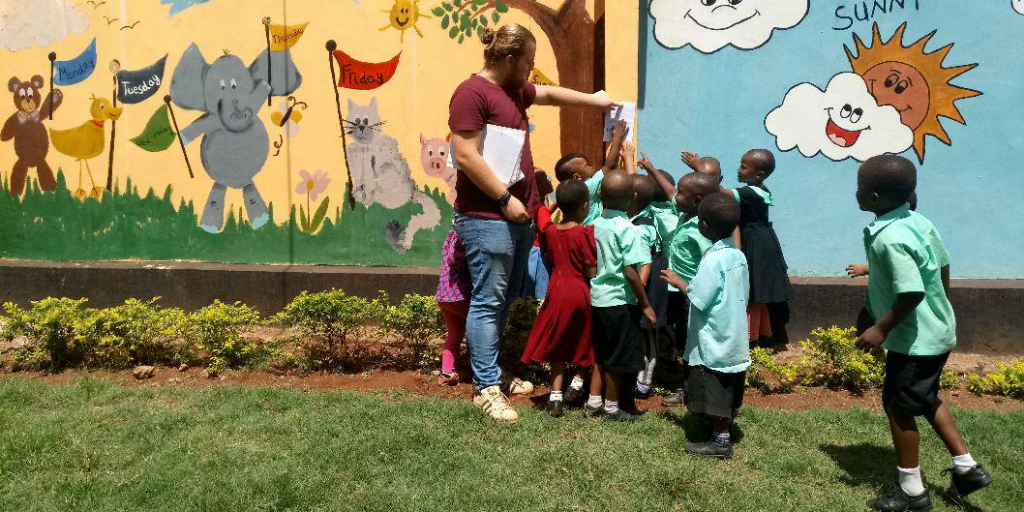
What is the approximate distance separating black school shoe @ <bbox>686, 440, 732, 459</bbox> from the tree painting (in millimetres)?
2843

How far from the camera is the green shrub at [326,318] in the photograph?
4898 mm

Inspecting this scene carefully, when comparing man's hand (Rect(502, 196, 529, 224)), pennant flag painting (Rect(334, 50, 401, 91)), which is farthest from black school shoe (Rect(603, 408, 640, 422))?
pennant flag painting (Rect(334, 50, 401, 91))

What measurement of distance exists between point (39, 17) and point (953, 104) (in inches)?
300

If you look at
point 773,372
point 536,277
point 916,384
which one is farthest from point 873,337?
point 536,277

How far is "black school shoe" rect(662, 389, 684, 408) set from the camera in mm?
4309

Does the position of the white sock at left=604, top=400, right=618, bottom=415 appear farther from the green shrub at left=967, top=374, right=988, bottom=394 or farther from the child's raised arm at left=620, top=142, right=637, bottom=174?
the green shrub at left=967, top=374, right=988, bottom=394

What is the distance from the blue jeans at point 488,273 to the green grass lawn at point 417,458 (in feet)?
0.92

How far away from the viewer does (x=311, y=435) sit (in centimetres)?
364

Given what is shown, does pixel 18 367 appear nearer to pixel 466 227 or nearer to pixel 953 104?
pixel 466 227

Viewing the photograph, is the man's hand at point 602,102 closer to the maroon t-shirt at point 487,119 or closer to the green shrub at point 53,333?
the maroon t-shirt at point 487,119

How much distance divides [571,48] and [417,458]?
3.63m

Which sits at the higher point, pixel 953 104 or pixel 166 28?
pixel 166 28

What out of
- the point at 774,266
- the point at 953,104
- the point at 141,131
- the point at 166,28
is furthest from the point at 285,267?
the point at 953,104

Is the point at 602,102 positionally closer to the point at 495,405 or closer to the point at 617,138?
the point at 617,138
